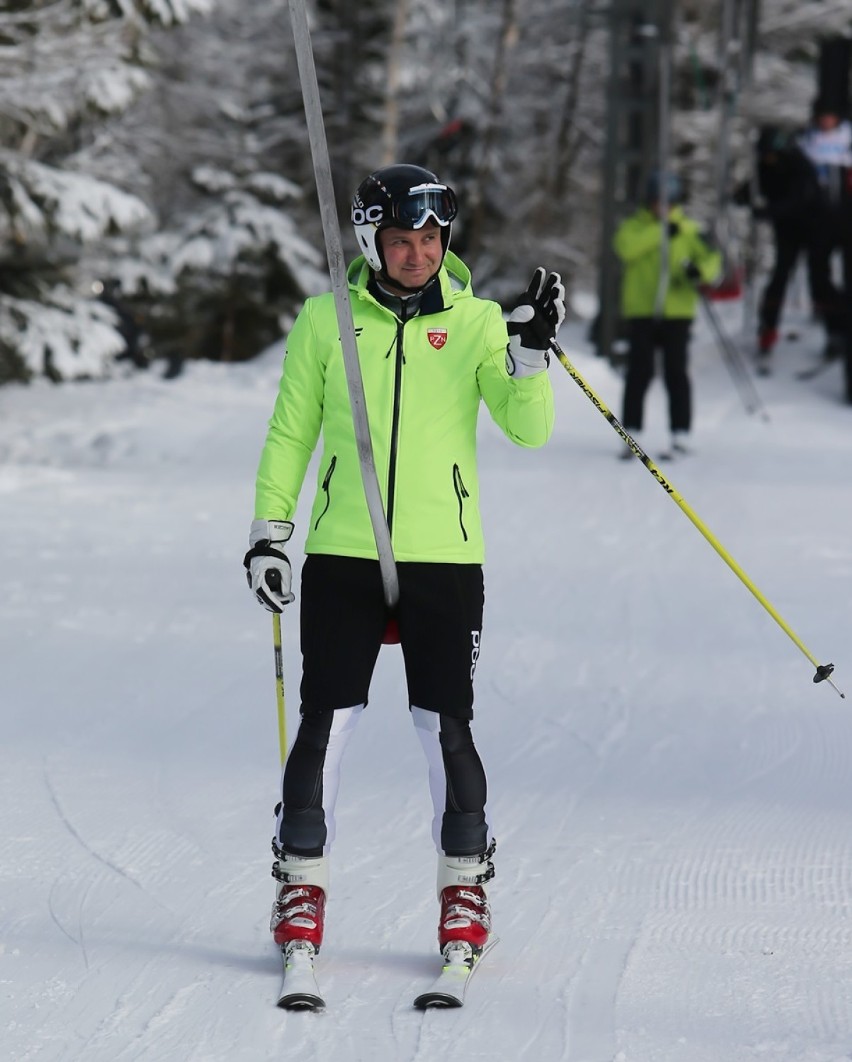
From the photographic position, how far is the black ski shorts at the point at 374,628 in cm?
328

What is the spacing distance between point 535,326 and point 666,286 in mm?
7962

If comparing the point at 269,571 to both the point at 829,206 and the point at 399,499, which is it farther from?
the point at 829,206

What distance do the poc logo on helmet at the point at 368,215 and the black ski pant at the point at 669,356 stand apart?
785 centimetres

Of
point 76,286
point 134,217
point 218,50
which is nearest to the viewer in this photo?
point 134,217

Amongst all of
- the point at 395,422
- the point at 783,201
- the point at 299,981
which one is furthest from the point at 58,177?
the point at 299,981

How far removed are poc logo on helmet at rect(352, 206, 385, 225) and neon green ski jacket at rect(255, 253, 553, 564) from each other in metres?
0.14

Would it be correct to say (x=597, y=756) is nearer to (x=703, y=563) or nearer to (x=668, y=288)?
(x=703, y=563)

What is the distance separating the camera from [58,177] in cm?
1237

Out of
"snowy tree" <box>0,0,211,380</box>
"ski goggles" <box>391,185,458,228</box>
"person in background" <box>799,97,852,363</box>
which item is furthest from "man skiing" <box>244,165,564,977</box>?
"person in background" <box>799,97,852,363</box>

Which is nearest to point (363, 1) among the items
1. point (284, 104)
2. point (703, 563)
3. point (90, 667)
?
point (284, 104)

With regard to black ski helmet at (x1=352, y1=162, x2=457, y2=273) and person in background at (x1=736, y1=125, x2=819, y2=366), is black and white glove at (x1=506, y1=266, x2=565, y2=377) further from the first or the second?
person in background at (x1=736, y1=125, x2=819, y2=366)

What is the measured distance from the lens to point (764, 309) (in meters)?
15.0

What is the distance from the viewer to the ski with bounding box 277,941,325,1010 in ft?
10.3

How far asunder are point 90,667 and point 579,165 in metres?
27.2
